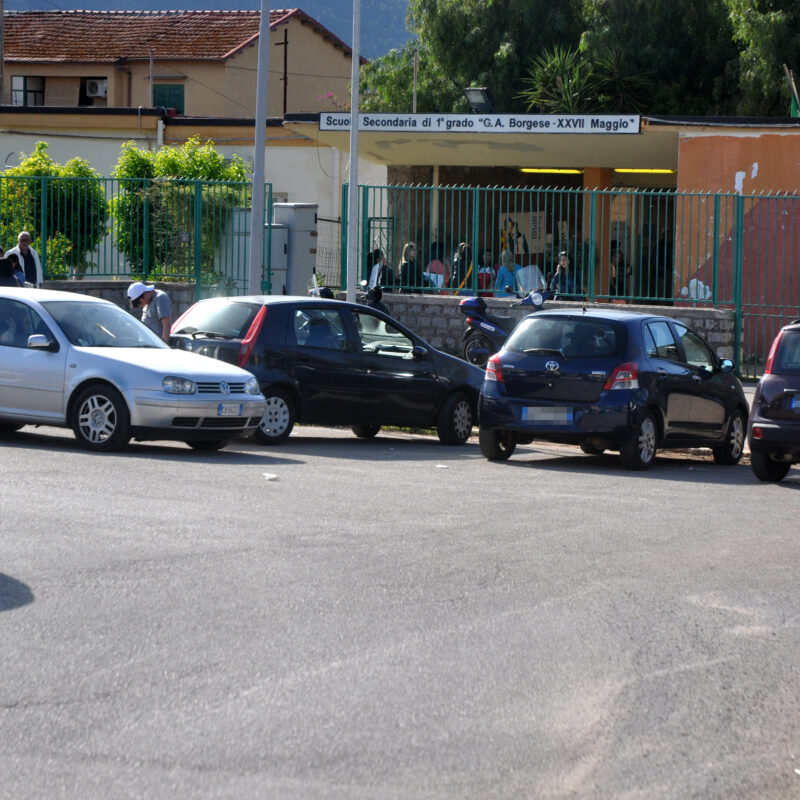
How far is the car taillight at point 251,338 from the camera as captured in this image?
1440 cm

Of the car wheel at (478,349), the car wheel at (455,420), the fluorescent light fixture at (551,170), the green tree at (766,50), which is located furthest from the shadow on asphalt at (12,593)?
the green tree at (766,50)

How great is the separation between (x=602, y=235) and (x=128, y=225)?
304 inches

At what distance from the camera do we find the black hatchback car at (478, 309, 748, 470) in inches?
541

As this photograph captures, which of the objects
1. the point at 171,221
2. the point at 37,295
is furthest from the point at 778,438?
the point at 171,221

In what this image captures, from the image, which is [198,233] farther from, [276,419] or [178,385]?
[178,385]

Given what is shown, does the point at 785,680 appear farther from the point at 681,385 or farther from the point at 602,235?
the point at 602,235

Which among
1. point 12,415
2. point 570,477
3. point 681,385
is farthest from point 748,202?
point 12,415

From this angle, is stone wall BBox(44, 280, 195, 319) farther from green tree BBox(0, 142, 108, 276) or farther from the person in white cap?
the person in white cap

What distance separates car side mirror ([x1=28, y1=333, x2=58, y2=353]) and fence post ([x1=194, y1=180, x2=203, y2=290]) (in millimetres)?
10107

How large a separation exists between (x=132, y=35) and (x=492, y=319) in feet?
128

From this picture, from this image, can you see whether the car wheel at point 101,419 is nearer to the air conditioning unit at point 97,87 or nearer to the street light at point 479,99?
the street light at point 479,99

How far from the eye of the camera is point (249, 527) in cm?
893

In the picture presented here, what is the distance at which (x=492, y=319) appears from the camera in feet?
70.0

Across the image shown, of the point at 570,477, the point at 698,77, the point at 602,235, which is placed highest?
the point at 698,77
